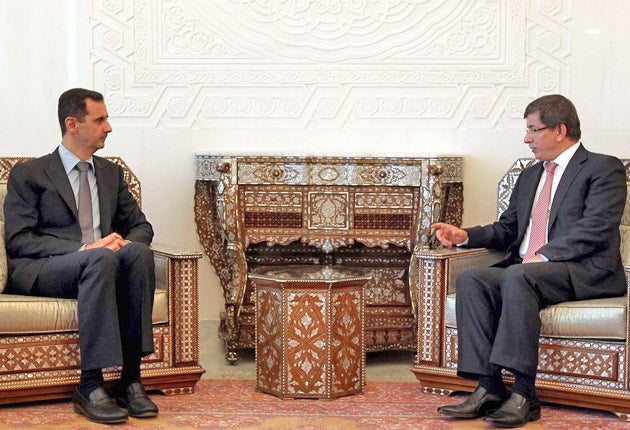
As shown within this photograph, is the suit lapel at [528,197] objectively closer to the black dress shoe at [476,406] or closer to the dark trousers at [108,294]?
the black dress shoe at [476,406]

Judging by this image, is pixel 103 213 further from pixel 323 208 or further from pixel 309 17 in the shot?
pixel 309 17

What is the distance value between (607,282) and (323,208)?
5.10ft

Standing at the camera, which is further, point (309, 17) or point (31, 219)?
point (309, 17)

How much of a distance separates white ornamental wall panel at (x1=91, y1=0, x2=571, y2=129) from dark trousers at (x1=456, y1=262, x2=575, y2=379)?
62.3 inches

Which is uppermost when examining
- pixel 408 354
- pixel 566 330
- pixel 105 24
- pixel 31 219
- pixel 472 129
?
pixel 105 24

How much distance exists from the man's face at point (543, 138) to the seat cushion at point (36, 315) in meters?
2.14

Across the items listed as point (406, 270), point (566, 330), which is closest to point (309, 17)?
point (406, 270)

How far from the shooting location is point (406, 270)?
221 inches

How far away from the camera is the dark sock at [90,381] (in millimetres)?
4270

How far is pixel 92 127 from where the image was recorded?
4742 mm

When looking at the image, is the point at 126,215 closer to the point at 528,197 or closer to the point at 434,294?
the point at 434,294

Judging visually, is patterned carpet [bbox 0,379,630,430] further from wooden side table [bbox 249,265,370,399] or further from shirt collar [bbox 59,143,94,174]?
shirt collar [bbox 59,143,94,174]

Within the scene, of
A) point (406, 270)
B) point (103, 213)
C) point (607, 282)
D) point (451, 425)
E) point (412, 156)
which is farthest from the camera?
point (406, 270)

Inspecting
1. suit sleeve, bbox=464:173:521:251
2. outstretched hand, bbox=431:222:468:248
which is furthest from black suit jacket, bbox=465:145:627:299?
outstretched hand, bbox=431:222:468:248
